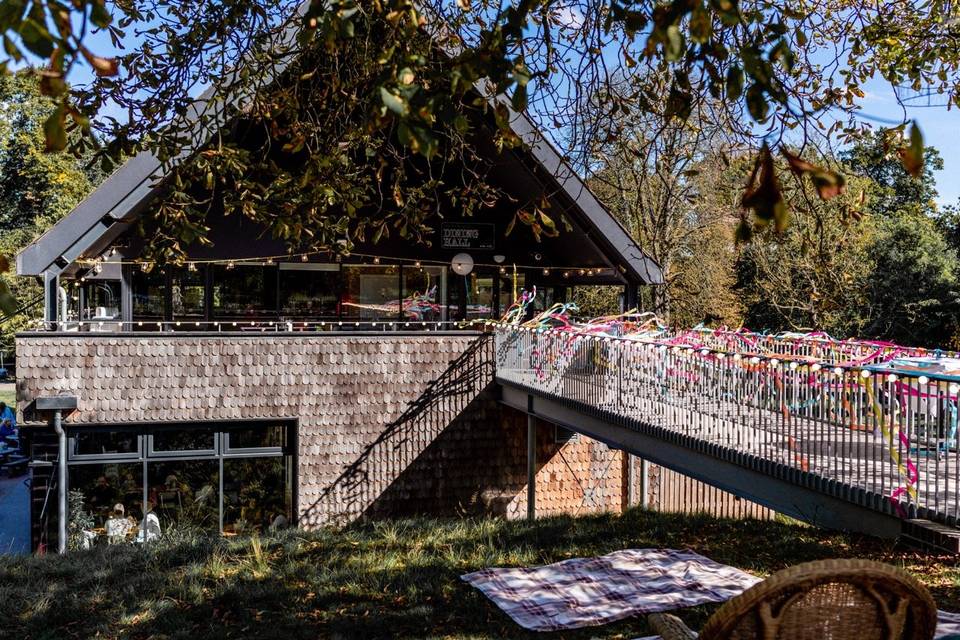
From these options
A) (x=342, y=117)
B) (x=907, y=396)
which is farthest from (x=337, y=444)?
(x=907, y=396)

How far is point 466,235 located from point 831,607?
46.6 feet

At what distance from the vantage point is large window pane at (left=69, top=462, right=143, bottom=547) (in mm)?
13078

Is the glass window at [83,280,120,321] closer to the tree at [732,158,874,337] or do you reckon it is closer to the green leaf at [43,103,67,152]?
the green leaf at [43,103,67,152]

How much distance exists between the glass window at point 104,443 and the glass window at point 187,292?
2636 mm

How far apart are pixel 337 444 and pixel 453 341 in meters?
2.80

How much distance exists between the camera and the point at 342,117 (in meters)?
7.70

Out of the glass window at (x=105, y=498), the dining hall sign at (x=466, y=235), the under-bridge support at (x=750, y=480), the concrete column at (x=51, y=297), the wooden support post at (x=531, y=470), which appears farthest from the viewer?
the dining hall sign at (x=466, y=235)

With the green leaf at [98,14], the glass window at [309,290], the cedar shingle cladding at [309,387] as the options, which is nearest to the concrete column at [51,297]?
the cedar shingle cladding at [309,387]

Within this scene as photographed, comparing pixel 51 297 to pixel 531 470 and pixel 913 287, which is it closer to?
pixel 531 470

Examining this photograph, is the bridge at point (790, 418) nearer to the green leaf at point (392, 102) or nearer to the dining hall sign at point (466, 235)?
the dining hall sign at point (466, 235)

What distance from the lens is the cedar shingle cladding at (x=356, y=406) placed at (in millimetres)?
13055

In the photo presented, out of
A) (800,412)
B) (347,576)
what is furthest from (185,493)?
(800,412)

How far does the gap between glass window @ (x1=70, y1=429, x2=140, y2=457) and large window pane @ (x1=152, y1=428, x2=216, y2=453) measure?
0.34 m

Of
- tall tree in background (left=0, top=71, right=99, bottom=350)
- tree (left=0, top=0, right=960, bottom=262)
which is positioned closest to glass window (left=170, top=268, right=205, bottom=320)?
tree (left=0, top=0, right=960, bottom=262)
